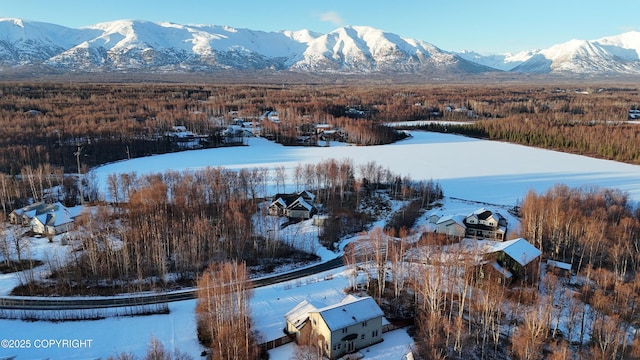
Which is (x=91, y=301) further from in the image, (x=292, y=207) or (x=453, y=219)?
(x=453, y=219)

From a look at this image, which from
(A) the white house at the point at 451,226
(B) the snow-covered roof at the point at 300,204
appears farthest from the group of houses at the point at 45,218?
(A) the white house at the point at 451,226

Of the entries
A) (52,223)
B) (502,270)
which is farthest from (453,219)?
(52,223)

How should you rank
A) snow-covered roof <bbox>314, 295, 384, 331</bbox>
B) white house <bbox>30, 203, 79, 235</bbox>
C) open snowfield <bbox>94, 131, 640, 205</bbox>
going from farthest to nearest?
open snowfield <bbox>94, 131, 640, 205</bbox>, white house <bbox>30, 203, 79, 235</bbox>, snow-covered roof <bbox>314, 295, 384, 331</bbox>

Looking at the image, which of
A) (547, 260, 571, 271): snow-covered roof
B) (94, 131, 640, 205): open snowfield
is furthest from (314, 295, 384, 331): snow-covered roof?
(94, 131, 640, 205): open snowfield

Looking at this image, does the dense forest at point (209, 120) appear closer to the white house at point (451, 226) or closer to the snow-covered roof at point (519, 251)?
the white house at point (451, 226)

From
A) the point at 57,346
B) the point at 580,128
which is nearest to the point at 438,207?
the point at 57,346

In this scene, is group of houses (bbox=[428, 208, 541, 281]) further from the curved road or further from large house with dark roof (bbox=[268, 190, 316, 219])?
the curved road
